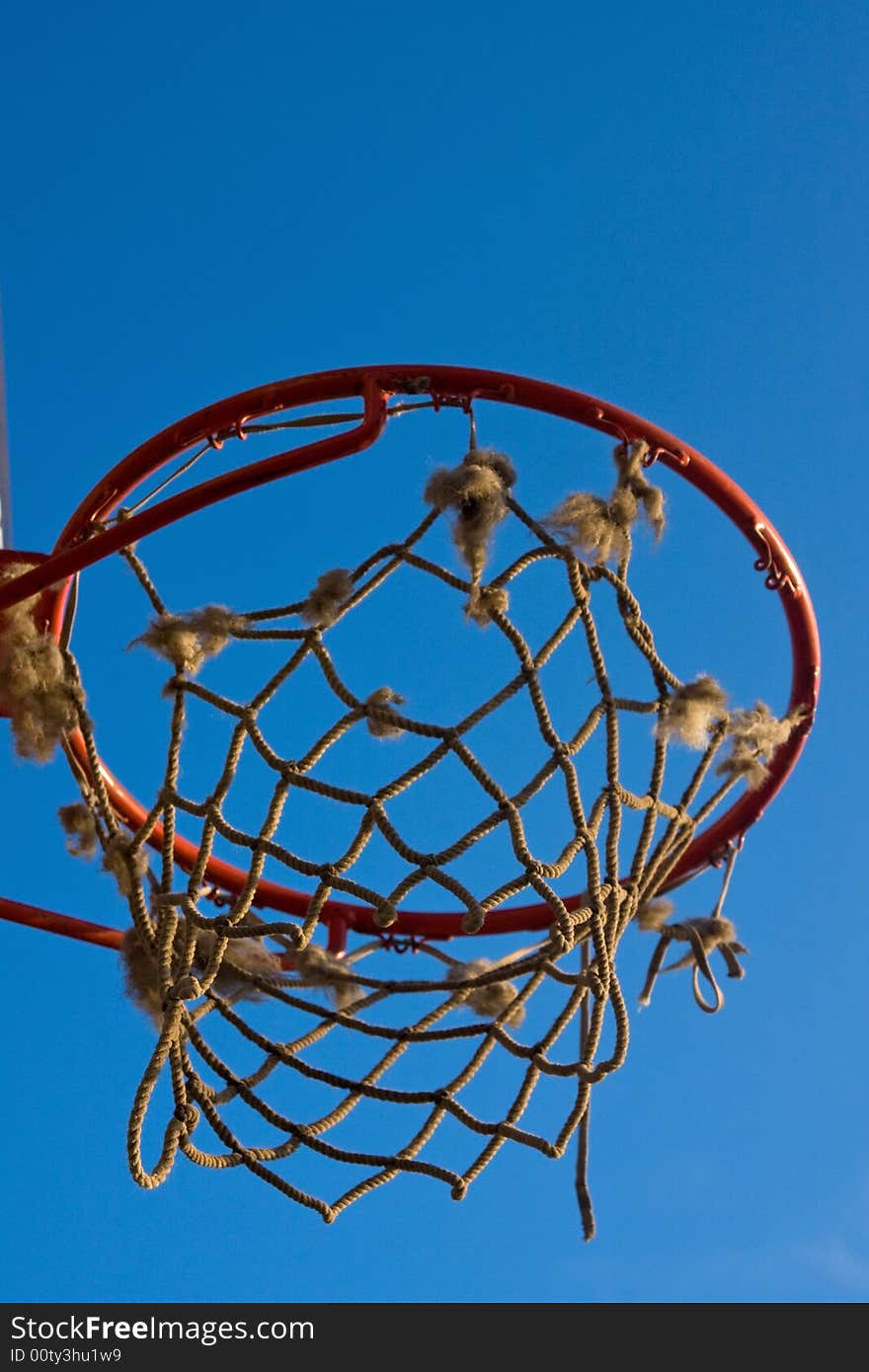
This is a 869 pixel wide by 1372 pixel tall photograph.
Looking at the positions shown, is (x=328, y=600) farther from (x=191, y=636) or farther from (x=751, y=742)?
(x=751, y=742)

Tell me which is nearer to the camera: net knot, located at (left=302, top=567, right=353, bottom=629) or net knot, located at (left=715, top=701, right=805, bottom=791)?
net knot, located at (left=302, top=567, right=353, bottom=629)

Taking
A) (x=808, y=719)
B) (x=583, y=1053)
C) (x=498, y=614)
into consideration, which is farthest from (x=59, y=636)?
(x=808, y=719)

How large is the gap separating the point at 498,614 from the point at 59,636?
37.9 inches

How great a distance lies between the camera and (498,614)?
10.1 feet

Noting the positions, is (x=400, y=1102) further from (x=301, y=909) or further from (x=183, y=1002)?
(x=301, y=909)

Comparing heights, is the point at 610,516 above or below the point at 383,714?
above

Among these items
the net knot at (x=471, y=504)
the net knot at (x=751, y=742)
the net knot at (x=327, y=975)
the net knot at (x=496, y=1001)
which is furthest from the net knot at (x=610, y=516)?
the net knot at (x=327, y=975)

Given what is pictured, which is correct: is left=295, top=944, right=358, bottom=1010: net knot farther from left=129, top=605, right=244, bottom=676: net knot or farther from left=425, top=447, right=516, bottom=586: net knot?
left=425, top=447, right=516, bottom=586: net knot

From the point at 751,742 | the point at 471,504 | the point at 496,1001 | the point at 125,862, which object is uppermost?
the point at 471,504

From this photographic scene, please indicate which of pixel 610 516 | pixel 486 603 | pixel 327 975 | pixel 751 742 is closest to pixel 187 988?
pixel 327 975

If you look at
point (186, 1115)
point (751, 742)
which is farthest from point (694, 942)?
point (186, 1115)

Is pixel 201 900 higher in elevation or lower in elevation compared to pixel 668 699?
lower

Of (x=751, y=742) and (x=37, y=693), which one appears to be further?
(x=751, y=742)

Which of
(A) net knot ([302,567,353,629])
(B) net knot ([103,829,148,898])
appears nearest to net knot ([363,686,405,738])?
(A) net knot ([302,567,353,629])
